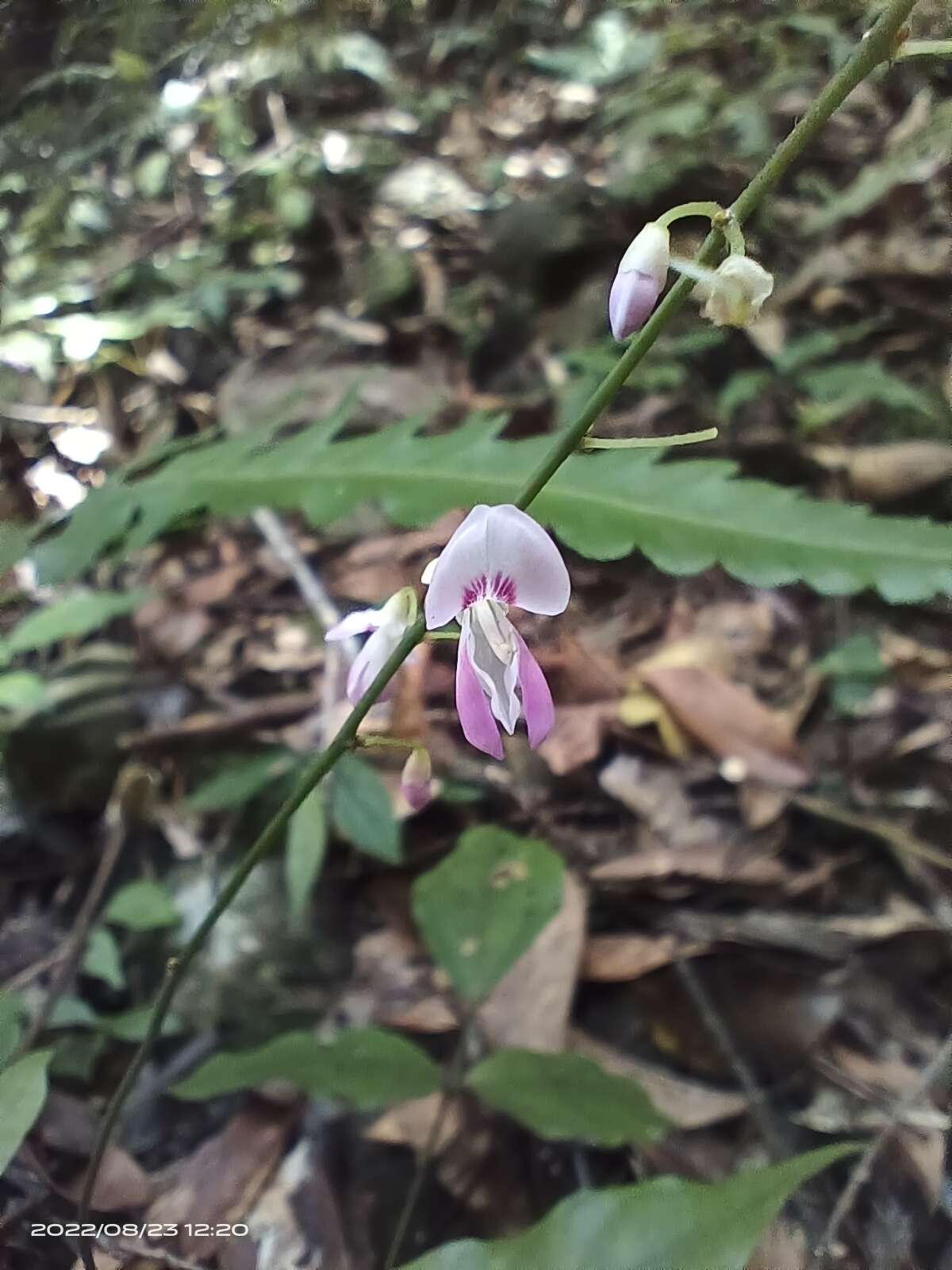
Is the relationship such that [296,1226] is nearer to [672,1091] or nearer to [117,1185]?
[117,1185]

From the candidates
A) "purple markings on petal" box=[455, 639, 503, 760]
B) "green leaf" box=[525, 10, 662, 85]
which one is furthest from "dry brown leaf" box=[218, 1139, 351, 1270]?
"green leaf" box=[525, 10, 662, 85]

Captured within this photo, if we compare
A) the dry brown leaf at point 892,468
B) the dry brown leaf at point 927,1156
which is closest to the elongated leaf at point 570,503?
the dry brown leaf at point 927,1156

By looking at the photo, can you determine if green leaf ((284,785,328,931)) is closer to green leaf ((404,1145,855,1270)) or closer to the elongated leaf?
the elongated leaf

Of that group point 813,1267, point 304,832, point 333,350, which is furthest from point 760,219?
point 813,1267

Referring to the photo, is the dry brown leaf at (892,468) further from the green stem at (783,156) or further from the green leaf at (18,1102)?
the green leaf at (18,1102)

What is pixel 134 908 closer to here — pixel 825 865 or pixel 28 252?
pixel 825 865

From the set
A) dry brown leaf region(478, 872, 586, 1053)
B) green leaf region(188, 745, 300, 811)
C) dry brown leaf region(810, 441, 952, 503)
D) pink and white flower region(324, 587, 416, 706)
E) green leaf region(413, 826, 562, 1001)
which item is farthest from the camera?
dry brown leaf region(810, 441, 952, 503)

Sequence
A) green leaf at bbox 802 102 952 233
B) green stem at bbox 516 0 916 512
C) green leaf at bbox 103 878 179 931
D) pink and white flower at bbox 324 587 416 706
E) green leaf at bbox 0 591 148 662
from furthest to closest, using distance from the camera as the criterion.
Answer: green leaf at bbox 802 102 952 233
green leaf at bbox 0 591 148 662
green leaf at bbox 103 878 179 931
pink and white flower at bbox 324 587 416 706
green stem at bbox 516 0 916 512
